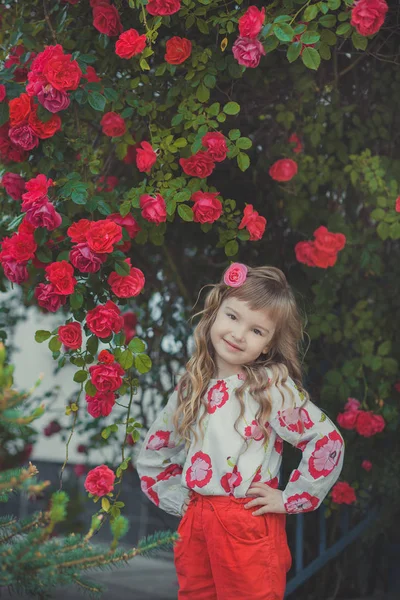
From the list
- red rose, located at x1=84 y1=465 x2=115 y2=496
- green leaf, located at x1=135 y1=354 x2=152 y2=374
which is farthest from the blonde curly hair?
red rose, located at x1=84 y1=465 x2=115 y2=496

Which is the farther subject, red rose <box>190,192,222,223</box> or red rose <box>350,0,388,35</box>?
red rose <box>190,192,222,223</box>

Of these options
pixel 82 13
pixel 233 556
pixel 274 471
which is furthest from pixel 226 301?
pixel 82 13

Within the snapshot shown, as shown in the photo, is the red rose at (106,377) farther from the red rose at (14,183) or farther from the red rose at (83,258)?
the red rose at (14,183)

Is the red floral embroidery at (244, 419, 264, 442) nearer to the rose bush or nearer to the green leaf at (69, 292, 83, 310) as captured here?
the rose bush

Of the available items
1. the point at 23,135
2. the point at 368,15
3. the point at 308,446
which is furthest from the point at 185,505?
the point at 368,15

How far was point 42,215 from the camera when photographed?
1950 millimetres

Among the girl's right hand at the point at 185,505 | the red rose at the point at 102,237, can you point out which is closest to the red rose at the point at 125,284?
the red rose at the point at 102,237

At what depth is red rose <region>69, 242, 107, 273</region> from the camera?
6.31 feet

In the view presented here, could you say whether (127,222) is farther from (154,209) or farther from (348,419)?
(348,419)

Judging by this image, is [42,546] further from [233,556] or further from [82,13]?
[82,13]

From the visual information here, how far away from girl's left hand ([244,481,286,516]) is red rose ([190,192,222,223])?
689mm

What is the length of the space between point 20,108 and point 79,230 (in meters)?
0.35

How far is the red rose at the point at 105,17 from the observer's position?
2115 millimetres

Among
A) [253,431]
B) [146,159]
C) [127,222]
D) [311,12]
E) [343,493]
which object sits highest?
[311,12]
